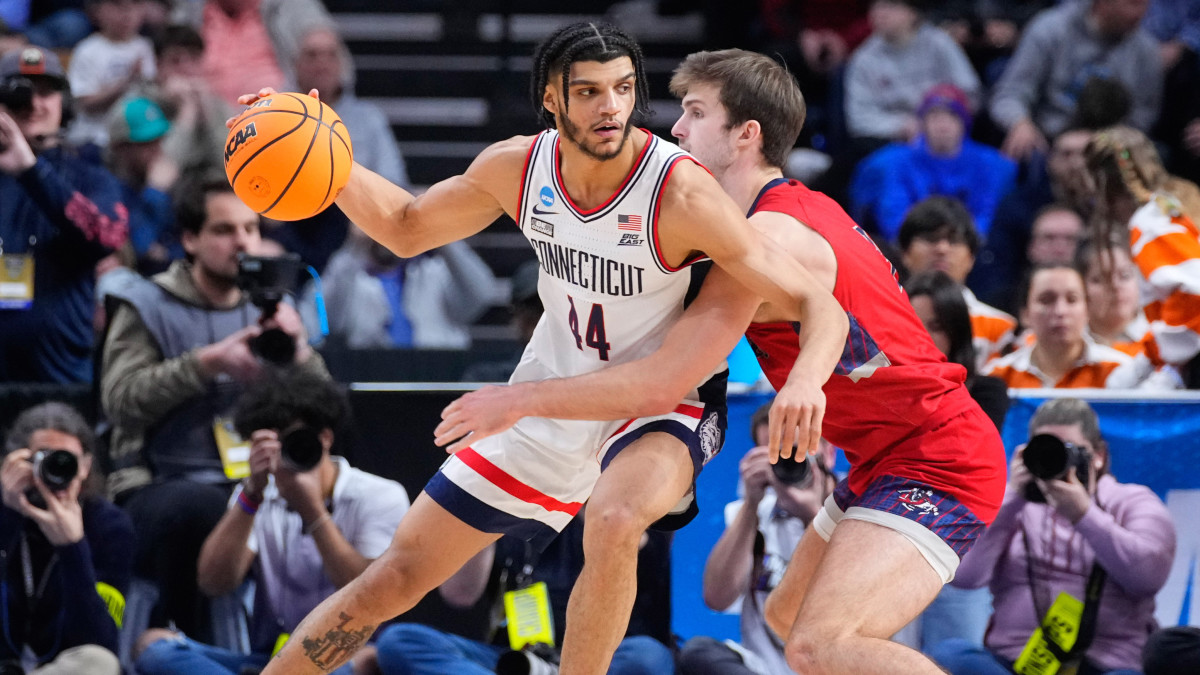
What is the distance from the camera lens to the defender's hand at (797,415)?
11.8ft

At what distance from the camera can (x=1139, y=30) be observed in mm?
9406

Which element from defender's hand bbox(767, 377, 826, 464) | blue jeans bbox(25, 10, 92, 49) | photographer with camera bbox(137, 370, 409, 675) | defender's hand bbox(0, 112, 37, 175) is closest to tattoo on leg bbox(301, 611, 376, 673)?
photographer with camera bbox(137, 370, 409, 675)

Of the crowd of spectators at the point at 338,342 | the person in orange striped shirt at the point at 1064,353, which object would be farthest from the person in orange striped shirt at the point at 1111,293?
the person in orange striped shirt at the point at 1064,353

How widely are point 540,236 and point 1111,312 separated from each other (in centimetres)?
390

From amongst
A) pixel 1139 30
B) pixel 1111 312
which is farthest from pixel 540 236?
pixel 1139 30

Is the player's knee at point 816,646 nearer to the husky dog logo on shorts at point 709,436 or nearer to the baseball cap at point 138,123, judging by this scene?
the husky dog logo on shorts at point 709,436

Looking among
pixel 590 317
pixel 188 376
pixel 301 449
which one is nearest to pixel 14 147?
pixel 188 376

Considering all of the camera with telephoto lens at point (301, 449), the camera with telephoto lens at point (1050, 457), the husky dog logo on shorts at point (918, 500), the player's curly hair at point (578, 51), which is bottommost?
the camera with telephoto lens at point (301, 449)

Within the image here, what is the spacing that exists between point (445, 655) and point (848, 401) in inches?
86.3

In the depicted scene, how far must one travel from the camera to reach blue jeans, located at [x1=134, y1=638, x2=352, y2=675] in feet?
17.9

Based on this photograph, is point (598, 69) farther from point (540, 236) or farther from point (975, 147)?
point (975, 147)

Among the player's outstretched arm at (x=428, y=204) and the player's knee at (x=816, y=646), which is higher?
the player's outstretched arm at (x=428, y=204)

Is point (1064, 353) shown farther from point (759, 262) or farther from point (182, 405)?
point (182, 405)

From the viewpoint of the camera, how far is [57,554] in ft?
18.0
